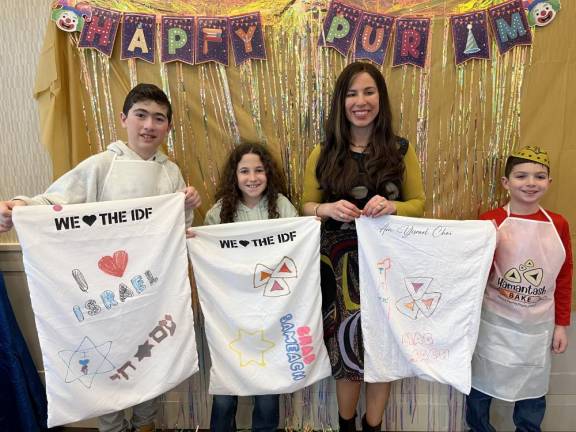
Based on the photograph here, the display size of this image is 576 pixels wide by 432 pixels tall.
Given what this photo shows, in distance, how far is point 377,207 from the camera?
3.97 feet

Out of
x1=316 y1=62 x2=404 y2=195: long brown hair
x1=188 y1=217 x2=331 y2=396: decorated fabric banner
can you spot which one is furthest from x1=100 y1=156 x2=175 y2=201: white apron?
x1=316 y1=62 x2=404 y2=195: long brown hair

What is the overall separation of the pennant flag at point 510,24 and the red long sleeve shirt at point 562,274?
63 cm

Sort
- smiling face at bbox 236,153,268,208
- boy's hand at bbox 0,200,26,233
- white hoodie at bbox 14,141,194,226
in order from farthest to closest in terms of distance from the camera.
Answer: smiling face at bbox 236,153,268,208
white hoodie at bbox 14,141,194,226
boy's hand at bbox 0,200,26,233

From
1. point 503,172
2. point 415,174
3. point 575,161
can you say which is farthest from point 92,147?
point 575,161

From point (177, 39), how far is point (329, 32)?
0.57 meters

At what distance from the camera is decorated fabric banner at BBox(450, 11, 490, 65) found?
1402mm

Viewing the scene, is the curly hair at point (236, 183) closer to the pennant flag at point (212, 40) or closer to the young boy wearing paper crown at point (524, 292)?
the pennant flag at point (212, 40)

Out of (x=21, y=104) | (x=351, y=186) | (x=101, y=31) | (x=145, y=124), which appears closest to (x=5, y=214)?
(x=145, y=124)

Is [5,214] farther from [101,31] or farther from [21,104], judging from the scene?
[101,31]

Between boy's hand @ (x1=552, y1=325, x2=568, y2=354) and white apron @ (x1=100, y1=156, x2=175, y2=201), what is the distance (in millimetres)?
1529

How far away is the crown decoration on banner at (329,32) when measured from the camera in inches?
55.2

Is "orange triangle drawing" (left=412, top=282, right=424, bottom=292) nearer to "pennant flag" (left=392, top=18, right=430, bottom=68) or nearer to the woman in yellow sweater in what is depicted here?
the woman in yellow sweater

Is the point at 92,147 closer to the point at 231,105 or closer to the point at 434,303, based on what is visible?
the point at 231,105

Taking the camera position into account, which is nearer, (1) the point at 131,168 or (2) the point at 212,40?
(1) the point at 131,168
